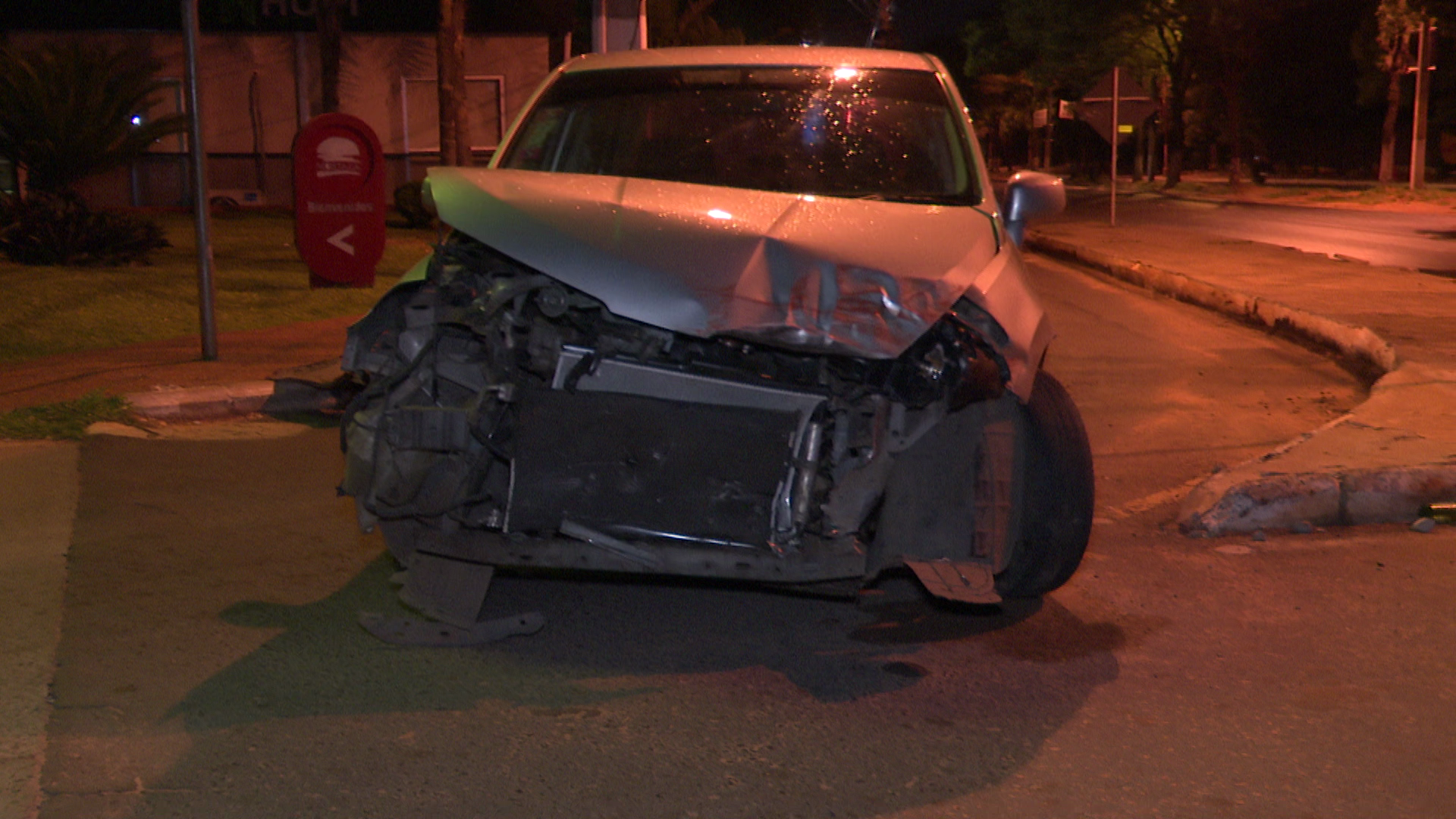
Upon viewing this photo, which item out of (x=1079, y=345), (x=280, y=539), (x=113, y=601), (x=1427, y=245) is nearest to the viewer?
(x=113, y=601)

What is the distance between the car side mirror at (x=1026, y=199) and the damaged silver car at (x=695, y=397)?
3.22 ft

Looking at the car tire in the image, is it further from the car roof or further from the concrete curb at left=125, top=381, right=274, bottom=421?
the concrete curb at left=125, top=381, right=274, bottom=421

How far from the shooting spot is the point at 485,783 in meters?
3.58

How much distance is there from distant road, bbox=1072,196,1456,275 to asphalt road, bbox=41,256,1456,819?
13.3m

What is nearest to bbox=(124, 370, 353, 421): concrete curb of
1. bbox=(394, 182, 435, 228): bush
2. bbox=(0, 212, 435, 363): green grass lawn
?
bbox=(0, 212, 435, 363): green grass lawn

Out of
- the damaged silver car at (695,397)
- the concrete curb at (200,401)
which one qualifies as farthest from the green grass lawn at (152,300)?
the damaged silver car at (695,397)

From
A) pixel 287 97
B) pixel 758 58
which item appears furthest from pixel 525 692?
pixel 287 97

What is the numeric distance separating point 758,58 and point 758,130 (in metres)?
0.50

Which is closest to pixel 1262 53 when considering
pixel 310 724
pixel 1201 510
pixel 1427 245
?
pixel 1427 245

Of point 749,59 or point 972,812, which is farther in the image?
point 749,59

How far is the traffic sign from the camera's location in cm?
1246

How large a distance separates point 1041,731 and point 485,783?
1514 millimetres

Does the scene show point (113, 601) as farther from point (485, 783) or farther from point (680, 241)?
point (680, 241)

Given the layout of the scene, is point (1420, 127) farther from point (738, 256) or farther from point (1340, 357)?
point (738, 256)
